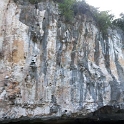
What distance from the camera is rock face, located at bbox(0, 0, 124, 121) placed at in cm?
924

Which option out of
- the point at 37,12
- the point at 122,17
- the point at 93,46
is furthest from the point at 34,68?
the point at 122,17

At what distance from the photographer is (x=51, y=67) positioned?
33.0ft

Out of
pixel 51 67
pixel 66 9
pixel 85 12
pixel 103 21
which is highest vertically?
pixel 85 12

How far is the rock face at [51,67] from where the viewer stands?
9.24 m

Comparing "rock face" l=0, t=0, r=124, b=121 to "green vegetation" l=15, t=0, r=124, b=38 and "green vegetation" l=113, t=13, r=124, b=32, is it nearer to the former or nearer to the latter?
"green vegetation" l=15, t=0, r=124, b=38

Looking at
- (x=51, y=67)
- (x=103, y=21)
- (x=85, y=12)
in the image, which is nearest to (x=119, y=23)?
(x=103, y=21)

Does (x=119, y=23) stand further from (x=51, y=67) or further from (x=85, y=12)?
(x=51, y=67)

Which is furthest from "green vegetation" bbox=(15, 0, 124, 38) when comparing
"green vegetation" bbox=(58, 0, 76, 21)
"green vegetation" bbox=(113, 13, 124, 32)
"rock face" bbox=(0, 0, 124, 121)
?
"green vegetation" bbox=(113, 13, 124, 32)

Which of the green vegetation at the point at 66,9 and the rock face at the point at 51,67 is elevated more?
the green vegetation at the point at 66,9

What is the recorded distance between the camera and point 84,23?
11.8 m

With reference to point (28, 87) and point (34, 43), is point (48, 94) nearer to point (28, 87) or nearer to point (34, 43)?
point (28, 87)

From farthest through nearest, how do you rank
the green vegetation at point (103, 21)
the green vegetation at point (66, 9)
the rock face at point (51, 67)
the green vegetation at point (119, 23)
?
the green vegetation at point (119, 23) < the green vegetation at point (103, 21) < the green vegetation at point (66, 9) < the rock face at point (51, 67)

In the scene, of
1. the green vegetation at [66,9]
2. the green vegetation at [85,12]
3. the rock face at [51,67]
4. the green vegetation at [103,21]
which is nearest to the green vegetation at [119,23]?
the green vegetation at [85,12]

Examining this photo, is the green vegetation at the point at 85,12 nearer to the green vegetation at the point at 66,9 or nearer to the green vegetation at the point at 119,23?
the green vegetation at the point at 66,9
